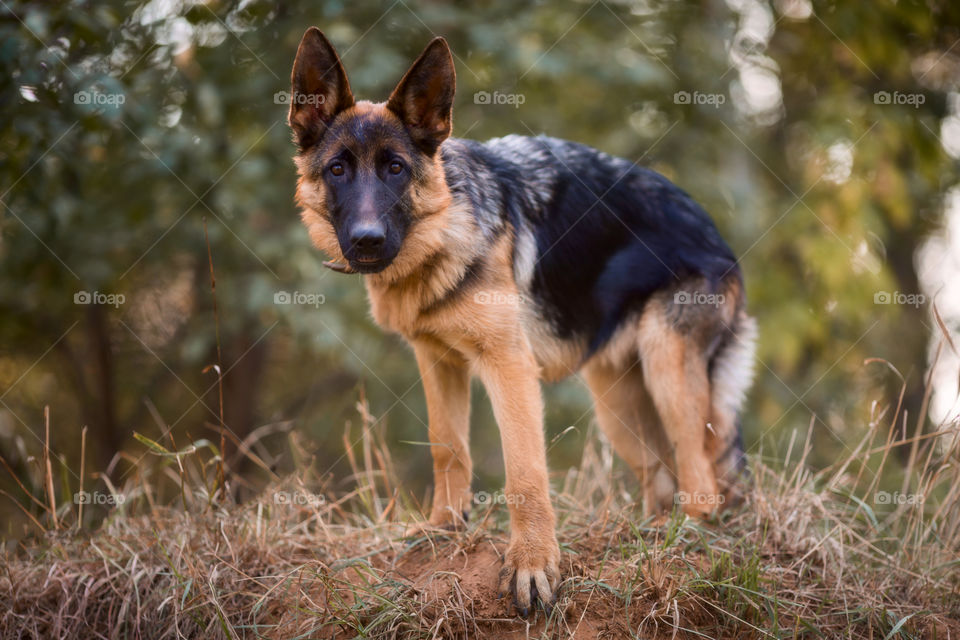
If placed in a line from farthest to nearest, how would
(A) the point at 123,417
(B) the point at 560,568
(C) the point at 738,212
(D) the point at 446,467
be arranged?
(A) the point at 123,417
(C) the point at 738,212
(D) the point at 446,467
(B) the point at 560,568

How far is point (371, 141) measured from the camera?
11.2ft

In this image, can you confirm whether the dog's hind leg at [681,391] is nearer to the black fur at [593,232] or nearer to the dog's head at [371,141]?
the black fur at [593,232]

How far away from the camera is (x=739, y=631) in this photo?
299cm

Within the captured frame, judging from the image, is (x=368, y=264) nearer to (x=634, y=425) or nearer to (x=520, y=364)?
(x=520, y=364)

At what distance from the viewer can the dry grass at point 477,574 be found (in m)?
2.99

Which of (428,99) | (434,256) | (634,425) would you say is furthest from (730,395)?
(428,99)

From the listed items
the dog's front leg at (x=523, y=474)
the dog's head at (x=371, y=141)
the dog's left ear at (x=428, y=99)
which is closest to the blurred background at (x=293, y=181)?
the dog's front leg at (x=523, y=474)

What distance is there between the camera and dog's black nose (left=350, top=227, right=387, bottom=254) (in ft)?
10.4

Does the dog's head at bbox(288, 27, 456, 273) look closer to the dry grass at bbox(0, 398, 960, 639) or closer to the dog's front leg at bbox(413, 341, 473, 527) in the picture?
the dog's front leg at bbox(413, 341, 473, 527)

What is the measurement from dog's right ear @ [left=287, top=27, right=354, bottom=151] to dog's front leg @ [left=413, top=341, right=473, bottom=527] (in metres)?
1.25

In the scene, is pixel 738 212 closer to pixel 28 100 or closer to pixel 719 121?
pixel 719 121

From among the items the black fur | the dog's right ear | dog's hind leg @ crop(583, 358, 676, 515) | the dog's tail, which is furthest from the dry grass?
the dog's right ear

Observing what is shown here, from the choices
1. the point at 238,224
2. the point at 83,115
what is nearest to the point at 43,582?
the point at 83,115

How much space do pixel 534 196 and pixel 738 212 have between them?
4328mm
